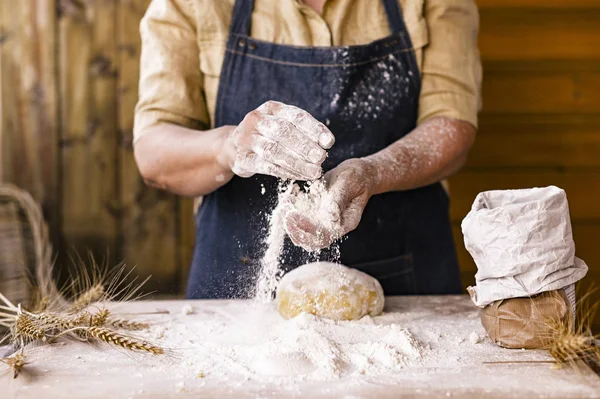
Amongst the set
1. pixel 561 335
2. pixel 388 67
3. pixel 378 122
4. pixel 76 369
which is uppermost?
pixel 388 67

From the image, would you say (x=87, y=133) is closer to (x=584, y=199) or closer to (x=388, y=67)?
(x=388, y=67)

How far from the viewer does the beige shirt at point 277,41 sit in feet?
5.62

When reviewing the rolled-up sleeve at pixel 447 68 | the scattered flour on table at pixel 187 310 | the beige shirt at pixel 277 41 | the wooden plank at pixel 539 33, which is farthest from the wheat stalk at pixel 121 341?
the wooden plank at pixel 539 33

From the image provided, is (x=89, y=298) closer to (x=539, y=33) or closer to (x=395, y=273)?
(x=395, y=273)

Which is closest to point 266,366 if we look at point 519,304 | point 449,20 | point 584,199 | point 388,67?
point 519,304

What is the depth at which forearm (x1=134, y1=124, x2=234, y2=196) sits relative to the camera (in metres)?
1.55

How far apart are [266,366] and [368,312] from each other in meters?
0.37

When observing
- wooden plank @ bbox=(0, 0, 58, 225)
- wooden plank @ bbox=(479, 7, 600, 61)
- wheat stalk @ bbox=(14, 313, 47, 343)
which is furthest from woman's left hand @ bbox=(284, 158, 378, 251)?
wooden plank @ bbox=(0, 0, 58, 225)

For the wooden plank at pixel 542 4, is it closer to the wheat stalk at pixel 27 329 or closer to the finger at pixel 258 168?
the finger at pixel 258 168

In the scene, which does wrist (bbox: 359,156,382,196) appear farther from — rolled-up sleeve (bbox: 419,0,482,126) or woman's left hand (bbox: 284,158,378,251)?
rolled-up sleeve (bbox: 419,0,482,126)

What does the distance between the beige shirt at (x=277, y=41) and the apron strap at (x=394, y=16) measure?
0.5 inches

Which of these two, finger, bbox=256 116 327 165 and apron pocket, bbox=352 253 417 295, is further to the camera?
apron pocket, bbox=352 253 417 295

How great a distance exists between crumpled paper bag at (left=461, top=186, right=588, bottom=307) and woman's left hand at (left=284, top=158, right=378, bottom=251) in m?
0.25

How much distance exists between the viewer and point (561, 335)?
1.13 meters
